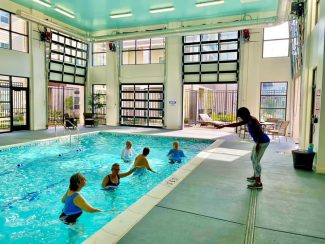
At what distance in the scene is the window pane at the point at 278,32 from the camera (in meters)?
10.6

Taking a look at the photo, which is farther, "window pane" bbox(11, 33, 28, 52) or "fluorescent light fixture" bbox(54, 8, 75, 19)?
"window pane" bbox(11, 33, 28, 52)

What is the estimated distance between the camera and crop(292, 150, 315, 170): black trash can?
486 cm

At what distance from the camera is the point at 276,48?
10.8 meters

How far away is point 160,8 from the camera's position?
1012cm

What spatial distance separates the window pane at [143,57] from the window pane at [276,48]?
5807 millimetres

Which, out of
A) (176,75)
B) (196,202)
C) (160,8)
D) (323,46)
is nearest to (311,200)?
(196,202)

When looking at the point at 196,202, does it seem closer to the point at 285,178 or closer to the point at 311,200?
the point at 311,200

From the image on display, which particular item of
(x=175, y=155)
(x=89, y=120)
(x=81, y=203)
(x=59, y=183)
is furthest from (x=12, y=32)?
(x=81, y=203)

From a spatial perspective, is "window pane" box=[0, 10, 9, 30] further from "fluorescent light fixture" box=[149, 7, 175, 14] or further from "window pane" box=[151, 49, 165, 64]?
"window pane" box=[151, 49, 165, 64]

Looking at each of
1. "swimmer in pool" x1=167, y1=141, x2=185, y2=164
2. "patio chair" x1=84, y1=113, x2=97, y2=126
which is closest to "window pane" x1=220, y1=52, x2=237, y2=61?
"swimmer in pool" x1=167, y1=141, x2=185, y2=164

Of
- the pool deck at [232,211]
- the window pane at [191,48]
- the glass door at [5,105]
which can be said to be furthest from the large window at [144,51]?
the pool deck at [232,211]

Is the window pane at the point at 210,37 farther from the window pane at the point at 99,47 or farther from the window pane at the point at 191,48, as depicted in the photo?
the window pane at the point at 99,47

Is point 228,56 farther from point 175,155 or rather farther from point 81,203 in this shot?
point 81,203

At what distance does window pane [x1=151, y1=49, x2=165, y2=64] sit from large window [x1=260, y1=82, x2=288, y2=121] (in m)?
5.13
